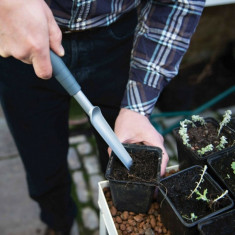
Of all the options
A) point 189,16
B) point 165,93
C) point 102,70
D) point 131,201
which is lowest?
point 165,93

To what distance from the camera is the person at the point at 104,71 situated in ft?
3.96

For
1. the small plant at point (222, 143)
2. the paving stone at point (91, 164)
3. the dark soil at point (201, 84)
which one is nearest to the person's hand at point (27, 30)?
the small plant at point (222, 143)

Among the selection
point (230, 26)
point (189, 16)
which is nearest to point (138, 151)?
point (189, 16)

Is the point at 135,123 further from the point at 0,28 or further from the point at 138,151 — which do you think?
the point at 0,28

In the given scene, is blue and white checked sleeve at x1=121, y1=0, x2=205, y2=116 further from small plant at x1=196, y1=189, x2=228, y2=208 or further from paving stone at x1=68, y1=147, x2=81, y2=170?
paving stone at x1=68, y1=147, x2=81, y2=170

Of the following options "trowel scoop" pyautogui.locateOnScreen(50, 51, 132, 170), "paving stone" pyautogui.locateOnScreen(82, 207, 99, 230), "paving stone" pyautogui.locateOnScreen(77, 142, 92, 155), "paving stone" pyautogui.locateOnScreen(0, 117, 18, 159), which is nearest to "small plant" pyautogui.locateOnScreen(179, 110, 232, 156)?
"trowel scoop" pyautogui.locateOnScreen(50, 51, 132, 170)

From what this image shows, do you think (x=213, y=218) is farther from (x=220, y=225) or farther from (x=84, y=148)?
(x=84, y=148)

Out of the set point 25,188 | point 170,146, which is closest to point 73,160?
point 25,188

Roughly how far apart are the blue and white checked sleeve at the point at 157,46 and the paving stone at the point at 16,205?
1330mm

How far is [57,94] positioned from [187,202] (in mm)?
752

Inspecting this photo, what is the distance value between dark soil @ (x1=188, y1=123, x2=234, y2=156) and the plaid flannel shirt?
231mm

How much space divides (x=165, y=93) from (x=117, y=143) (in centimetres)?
199

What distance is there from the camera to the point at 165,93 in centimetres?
292

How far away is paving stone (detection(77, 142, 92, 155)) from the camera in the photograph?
2.67 m
